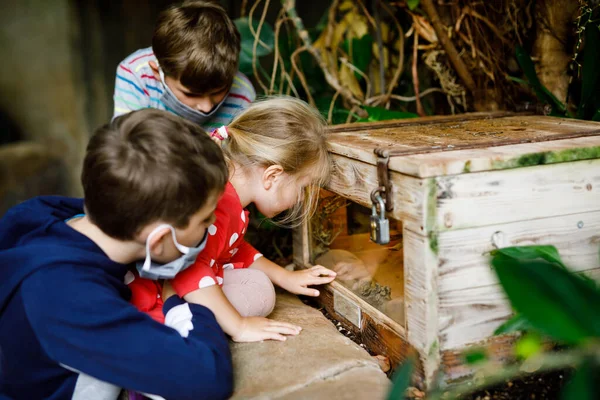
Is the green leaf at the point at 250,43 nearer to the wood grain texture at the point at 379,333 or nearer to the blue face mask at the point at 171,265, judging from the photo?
the wood grain texture at the point at 379,333

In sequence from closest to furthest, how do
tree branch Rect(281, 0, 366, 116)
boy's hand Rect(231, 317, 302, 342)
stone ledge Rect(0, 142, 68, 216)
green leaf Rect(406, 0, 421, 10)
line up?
boy's hand Rect(231, 317, 302, 342) → green leaf Rect(406, 0, 421, 10) → tree branch Rect(281, 0, 366, 116) → stone ledge Rect(0, 142, 68, 216)

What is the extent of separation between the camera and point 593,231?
137 cm

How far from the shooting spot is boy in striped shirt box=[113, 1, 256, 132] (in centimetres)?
191

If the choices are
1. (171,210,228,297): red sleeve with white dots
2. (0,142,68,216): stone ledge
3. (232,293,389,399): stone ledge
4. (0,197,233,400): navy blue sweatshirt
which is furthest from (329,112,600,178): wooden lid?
(0,142,68,216): stone ledge

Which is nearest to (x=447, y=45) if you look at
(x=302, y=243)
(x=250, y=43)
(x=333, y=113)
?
(x=333, y=113)

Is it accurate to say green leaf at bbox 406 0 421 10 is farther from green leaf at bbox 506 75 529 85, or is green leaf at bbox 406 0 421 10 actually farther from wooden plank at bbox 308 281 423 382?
wooden plank at bbox 308 281 423 382

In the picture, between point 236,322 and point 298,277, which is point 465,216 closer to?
point 236,322

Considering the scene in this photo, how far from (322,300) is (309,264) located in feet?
0.45

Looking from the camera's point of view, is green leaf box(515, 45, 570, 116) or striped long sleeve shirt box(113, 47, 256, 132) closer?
green leaf box(515, 45, 570, 116)

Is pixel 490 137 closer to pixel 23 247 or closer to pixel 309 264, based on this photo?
pixel 309 264

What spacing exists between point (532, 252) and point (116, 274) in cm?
88

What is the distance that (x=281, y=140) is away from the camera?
65.3 inches

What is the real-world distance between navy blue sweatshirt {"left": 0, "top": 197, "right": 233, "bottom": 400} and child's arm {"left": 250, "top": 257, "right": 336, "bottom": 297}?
1.75ft

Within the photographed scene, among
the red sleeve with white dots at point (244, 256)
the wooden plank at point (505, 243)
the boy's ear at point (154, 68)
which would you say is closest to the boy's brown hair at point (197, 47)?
the boy's ear at point (154, 68)
